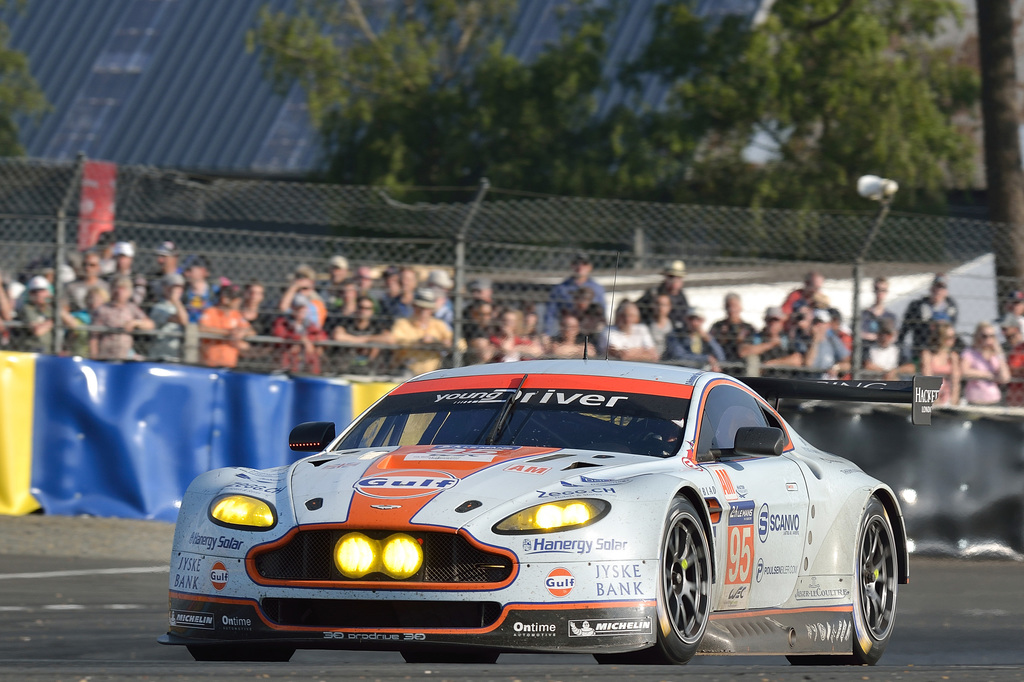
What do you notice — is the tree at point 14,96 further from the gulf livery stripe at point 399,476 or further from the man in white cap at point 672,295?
the gulf livery stripe at point 399,476

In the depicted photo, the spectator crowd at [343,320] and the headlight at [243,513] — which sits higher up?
the spectator crowd at [343,320]

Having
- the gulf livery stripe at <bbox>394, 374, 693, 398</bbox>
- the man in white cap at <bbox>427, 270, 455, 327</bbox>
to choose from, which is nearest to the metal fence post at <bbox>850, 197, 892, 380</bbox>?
the man in white cap at <bbox>427, 270, 455, 327</bbox>

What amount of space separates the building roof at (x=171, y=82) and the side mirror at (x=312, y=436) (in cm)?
2883

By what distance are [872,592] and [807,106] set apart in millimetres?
21906

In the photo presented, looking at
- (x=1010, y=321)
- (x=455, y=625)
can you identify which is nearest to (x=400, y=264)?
(x=1010, y=321)

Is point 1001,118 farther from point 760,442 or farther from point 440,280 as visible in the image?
point 760,442

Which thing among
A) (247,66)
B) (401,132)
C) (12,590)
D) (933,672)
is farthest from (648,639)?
(247,66)

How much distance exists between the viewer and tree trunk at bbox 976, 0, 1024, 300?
19.9m

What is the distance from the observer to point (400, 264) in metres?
12.4

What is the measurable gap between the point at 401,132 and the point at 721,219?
1973 centimetres

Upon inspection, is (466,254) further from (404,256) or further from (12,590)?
(12,590)

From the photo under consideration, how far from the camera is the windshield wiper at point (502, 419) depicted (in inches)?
249

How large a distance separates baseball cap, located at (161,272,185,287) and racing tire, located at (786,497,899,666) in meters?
6.47

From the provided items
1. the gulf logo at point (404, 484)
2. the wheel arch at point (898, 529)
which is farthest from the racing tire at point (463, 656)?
the wheel arch at point (898, 529)
